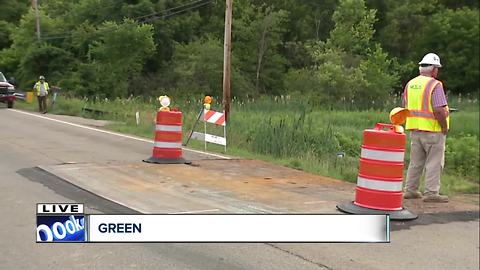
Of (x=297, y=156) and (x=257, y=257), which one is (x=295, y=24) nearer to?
(x=297, y=156)

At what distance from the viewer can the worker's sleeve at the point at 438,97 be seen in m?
8.29

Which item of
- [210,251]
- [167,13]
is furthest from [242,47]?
[210,251]

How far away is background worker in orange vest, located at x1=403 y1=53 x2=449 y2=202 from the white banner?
511 centimetres

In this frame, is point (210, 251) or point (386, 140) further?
point (386, 140)

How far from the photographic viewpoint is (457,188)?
11.0m

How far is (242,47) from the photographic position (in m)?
51.3

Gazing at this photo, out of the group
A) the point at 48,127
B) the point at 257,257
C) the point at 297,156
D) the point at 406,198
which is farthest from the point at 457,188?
the point at 48,127

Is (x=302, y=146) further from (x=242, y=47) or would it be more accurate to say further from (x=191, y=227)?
(x=242, y=47)

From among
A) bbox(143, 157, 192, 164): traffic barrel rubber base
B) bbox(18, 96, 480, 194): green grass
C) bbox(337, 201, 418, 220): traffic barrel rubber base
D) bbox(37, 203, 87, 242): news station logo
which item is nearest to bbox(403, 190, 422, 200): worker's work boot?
bbox(337, 201, 418, 220): traffic barrel rubber base

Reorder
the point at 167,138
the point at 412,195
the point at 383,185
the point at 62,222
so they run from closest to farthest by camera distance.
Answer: the point at 62,222, the point at 383,185, the point at 412,195, the point at 167,138

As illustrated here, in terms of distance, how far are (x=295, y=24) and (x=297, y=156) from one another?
44.1 metres

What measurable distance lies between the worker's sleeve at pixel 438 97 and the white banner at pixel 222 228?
5059mm

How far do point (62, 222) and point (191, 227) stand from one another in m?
0.80

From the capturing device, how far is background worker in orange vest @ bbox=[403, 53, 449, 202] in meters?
8.37
